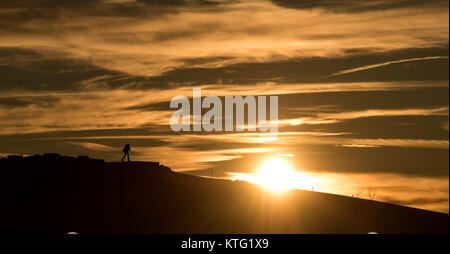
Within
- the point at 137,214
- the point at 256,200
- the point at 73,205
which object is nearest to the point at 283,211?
the point at 256,200

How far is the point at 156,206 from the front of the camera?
49312 millimetres

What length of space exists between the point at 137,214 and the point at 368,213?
1883 cm

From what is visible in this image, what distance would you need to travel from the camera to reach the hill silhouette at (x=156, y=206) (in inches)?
1806

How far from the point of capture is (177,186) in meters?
A: 55.0

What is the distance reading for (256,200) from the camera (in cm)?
5516

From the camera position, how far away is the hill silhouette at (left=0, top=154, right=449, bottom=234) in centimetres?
4588

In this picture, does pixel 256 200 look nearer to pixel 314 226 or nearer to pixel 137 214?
pixel 314 226
